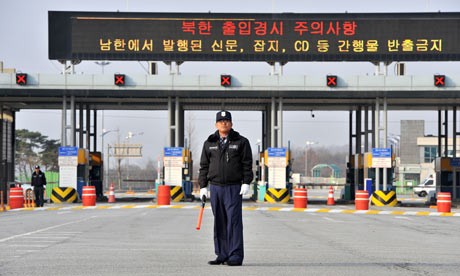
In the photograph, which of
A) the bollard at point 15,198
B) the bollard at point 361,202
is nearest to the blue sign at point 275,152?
the bollard at point 361,202

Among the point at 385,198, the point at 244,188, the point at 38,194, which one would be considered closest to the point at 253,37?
the point at 385,198

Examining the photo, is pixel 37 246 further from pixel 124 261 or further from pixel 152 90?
pixel 152 90

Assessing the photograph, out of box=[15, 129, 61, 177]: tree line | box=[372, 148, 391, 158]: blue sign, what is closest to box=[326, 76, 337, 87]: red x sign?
box=[372, 148, 391, 158]: blue sign

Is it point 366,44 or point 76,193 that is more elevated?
point 366,44

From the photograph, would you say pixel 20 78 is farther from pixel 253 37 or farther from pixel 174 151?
pixel 253 37

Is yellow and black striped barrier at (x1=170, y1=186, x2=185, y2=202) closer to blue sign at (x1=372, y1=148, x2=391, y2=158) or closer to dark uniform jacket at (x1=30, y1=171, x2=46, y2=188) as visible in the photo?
dark uniform jacket at (x1=30, y1=171, x2=46, y2=188)

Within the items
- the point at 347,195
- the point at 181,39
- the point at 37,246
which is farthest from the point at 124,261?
the point at 347,195

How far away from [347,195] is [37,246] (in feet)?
132

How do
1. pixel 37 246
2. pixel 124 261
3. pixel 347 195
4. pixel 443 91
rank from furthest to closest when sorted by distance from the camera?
pixel 347 195 < pixel 443 91 < pixel 37 246 < pixel 124 261

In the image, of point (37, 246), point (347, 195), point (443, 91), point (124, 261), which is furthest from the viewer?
point (347, 195)

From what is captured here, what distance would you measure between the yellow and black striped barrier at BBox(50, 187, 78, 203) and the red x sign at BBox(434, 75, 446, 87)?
18.0 meters

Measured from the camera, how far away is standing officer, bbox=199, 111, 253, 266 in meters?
11.2

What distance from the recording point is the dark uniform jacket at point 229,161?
11.3m

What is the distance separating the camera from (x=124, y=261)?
443 inches
